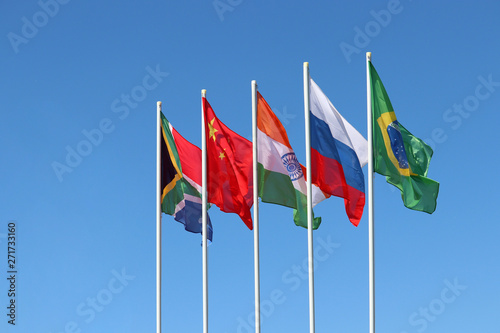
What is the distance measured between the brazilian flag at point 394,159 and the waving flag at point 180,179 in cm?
764

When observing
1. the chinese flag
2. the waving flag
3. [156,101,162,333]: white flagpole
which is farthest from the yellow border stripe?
the chinese flag

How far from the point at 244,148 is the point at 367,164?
15.1ft

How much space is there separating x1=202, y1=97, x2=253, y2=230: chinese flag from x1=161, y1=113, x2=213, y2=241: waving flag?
5.07 ft

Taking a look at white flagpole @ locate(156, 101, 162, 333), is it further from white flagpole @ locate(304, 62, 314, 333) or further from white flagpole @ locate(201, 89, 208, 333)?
white flagpole @ locate(304, 62, 314, 333)

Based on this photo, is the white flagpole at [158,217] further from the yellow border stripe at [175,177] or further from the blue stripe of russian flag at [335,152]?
the blue stripe of russian flag at [335,152]

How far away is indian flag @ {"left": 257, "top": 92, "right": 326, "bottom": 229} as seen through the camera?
1185 inches

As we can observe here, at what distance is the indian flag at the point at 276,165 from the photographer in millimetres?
30094

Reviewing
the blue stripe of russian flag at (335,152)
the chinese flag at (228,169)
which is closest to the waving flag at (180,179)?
the chinese flag at (228,169)

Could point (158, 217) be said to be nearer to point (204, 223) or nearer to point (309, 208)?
point (204, 223)

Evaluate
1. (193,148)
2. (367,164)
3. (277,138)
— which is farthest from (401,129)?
(193,148)

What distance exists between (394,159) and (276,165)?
4245 millimetres

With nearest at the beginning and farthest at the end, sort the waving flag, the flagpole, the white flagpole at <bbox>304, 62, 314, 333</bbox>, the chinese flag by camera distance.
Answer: the flagpole → the white flagpole at <bbox>304, 62, 314, 333</bbox> → the chinese flag → the waving flag

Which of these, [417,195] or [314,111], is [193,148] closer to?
[314,111]

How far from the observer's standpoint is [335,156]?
2919 cm
